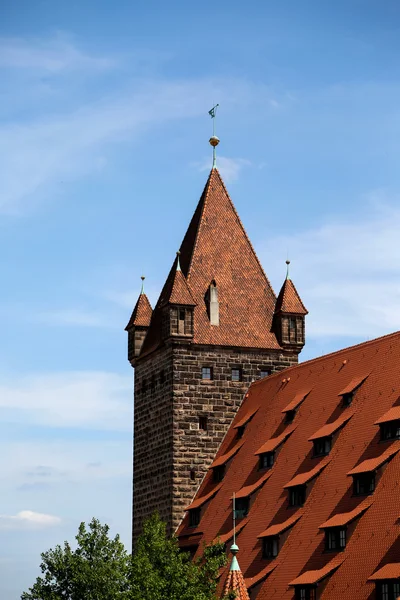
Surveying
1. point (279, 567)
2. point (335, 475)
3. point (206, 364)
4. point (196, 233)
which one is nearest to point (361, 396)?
point (335, 475)

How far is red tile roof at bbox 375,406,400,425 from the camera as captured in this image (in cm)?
5055

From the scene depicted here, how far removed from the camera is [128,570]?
189 ft

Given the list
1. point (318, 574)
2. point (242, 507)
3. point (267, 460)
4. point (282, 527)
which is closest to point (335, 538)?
point (318, 574)

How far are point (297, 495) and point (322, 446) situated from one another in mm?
2296

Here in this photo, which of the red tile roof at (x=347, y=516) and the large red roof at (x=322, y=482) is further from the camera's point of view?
the red tile roof at (x=347, y=516)

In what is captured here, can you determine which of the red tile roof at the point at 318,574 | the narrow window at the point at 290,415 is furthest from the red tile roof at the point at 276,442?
the red tile roof at the point at 318,574

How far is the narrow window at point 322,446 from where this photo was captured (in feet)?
181

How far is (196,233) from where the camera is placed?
7156 cm

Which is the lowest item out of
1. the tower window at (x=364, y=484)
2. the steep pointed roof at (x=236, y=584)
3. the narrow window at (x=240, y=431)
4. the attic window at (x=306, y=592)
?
the attic window at (x=306, y=592)

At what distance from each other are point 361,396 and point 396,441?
18.1ft

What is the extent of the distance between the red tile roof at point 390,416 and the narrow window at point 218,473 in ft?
49.3

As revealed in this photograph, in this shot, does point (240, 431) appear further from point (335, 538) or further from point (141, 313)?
point (335, 538)

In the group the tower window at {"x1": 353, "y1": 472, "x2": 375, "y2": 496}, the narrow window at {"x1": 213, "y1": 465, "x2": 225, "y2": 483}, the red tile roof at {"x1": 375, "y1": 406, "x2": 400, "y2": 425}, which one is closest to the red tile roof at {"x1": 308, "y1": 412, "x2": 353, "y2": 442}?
the red tile roof at {"x1": 375, "y1": 406, "x2": 400, "y2": 425}

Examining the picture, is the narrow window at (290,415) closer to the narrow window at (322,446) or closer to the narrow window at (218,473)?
the narrow window at (322,446)
